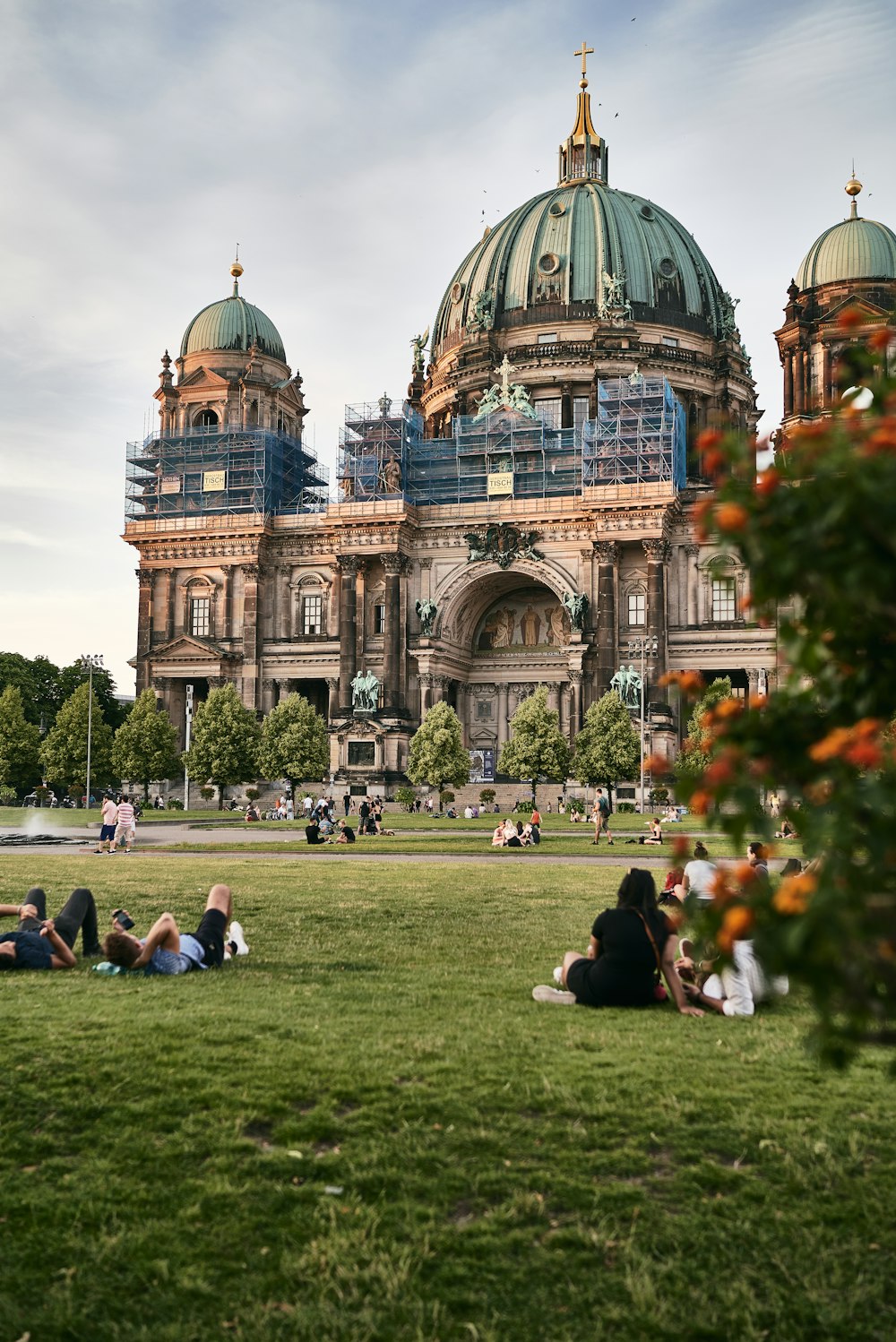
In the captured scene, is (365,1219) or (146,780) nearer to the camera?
(365,1219)

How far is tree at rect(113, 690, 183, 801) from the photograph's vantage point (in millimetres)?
71750

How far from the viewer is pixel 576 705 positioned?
75.4 meters

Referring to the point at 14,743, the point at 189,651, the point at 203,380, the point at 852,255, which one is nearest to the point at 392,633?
the point at 189,651

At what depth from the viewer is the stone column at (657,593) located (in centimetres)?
7456

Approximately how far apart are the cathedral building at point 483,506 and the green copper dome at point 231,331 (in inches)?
7.8

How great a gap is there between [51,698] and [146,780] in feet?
105

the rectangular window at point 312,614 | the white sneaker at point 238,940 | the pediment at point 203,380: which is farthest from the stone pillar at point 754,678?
the white sneaker at point 238,940

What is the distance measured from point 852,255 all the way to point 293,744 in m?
48.1

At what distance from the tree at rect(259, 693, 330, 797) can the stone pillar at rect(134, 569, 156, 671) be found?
17.8m

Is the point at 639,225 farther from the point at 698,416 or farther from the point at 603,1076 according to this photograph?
the point at 603,1076

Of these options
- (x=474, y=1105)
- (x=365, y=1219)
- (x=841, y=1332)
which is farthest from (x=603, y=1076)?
(x=841, y=1332)

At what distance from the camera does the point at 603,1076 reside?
890 centimetres

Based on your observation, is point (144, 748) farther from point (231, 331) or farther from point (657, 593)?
point (231, 331)

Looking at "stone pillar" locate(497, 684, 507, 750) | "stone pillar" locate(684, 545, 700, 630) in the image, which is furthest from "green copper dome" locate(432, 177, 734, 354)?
"stone pillar" locate(497, 684, 507, 750)
